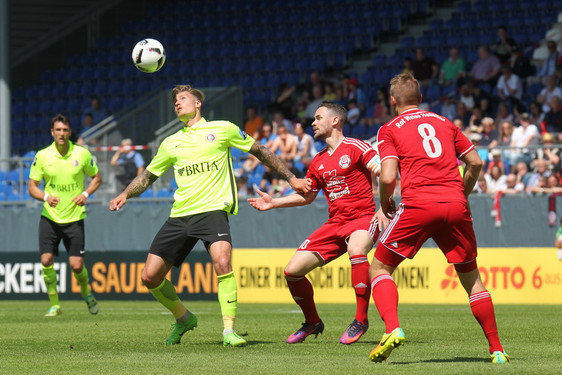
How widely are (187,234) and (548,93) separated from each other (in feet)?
43.7

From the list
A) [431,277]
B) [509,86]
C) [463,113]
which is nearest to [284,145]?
[463,113]

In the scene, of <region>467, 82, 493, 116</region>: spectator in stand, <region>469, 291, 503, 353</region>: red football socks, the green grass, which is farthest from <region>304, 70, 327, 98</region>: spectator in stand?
<region>469, 291, 503, 353</region>: red football socks

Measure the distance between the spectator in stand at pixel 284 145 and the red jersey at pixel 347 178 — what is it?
11.9 metres

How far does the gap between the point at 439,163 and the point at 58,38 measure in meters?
28.8

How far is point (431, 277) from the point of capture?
18.9 meters

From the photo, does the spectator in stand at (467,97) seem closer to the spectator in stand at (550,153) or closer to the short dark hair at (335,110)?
the spectator in stand at (550,153)

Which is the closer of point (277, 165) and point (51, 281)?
point (277, 165)

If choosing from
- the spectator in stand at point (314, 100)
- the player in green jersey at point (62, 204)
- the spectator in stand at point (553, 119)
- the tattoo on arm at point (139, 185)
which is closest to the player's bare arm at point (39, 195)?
the player in green jersey at point (62, 204)

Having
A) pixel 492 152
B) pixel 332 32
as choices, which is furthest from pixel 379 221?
pixel 332 32

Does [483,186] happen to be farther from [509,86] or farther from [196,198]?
[196,198]

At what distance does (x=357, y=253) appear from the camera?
1038cm

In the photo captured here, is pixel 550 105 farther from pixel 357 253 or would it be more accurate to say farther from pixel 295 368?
pixel 295 368

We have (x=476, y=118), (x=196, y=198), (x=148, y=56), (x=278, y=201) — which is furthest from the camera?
(x=476, y=118)

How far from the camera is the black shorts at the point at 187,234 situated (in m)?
10.3
